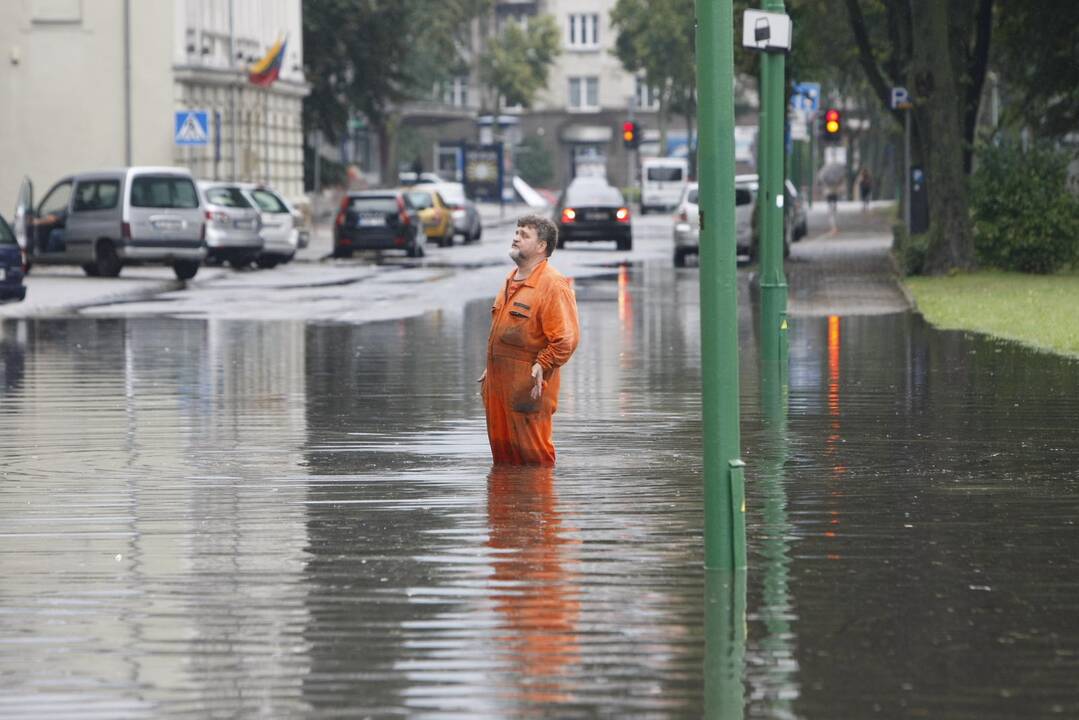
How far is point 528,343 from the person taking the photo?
11609mm

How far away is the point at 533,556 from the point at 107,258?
31.1 metres

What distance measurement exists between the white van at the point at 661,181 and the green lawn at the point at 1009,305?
61.3 meters

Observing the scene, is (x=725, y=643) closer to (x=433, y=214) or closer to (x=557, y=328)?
(x=557, y=328)

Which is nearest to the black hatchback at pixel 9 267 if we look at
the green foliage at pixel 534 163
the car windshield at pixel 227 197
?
the car windshield at pixel 227 197

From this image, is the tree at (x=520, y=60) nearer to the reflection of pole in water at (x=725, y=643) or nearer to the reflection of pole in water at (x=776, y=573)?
the reflection of pole in water at (x=776, y=573)

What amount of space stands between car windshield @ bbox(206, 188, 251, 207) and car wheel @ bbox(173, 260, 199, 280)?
136 inches

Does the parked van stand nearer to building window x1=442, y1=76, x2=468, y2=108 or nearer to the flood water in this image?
the flood water

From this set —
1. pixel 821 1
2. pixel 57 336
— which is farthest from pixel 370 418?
pixel 821 1

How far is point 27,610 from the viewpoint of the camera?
8039 mm

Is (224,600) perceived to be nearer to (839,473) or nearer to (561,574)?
(561,574)

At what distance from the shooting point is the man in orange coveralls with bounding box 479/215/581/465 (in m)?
11.5

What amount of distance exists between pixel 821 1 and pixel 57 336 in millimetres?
22332

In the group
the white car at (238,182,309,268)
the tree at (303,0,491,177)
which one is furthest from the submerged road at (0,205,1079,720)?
the tree at (303,0,491,177)

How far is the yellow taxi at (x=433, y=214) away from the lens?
5656cm
